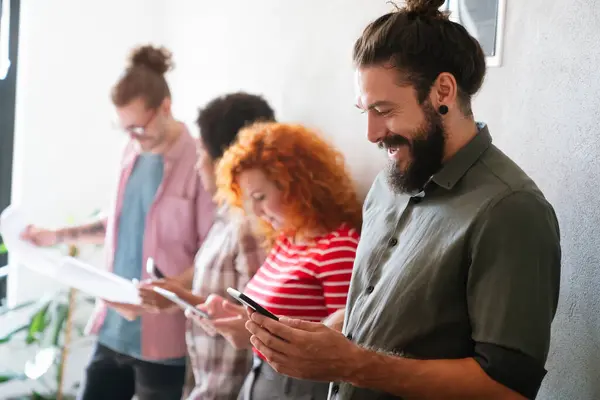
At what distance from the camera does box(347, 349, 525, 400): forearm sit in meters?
0.89

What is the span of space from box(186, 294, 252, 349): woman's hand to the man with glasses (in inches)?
13.3

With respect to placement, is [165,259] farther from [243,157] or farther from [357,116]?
[357,116]

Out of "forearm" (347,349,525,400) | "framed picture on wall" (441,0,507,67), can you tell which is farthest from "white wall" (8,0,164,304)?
"forearm" (347,349,525,400)

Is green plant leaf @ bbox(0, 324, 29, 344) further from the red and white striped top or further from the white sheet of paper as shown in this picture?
the red and white striped top

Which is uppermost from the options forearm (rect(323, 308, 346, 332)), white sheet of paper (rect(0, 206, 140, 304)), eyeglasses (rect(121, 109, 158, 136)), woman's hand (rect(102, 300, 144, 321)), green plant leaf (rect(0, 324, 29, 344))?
eyeglasses (rect(121, 109, 158, 136))

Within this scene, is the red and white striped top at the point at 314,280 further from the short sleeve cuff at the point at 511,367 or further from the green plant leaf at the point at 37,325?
the green plant leaf at the point at 37,325

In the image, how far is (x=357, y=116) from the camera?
1.79 meters

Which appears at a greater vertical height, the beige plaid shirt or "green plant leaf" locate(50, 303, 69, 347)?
the beige plaid shirt

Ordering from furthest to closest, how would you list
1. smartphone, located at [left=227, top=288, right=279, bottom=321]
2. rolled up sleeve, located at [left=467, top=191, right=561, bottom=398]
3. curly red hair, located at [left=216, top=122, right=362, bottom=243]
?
curly red hair, located at [left=216, top=122, right=362, bottom=243] < smartphone, located at [left=227, top=288, right=279, bottom=321] < rolled up sleeve, located at [left=467, top=191, right=561, bottom=398]

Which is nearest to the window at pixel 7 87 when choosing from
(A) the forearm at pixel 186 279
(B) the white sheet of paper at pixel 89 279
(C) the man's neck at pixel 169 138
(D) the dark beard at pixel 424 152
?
(B) the white sheet of paper at pixel 89 279

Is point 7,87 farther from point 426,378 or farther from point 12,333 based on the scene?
point 426,378

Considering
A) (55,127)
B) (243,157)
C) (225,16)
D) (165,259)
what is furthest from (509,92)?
(55,127)

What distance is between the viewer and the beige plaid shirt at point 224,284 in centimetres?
177

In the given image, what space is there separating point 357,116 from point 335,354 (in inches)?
38.2
